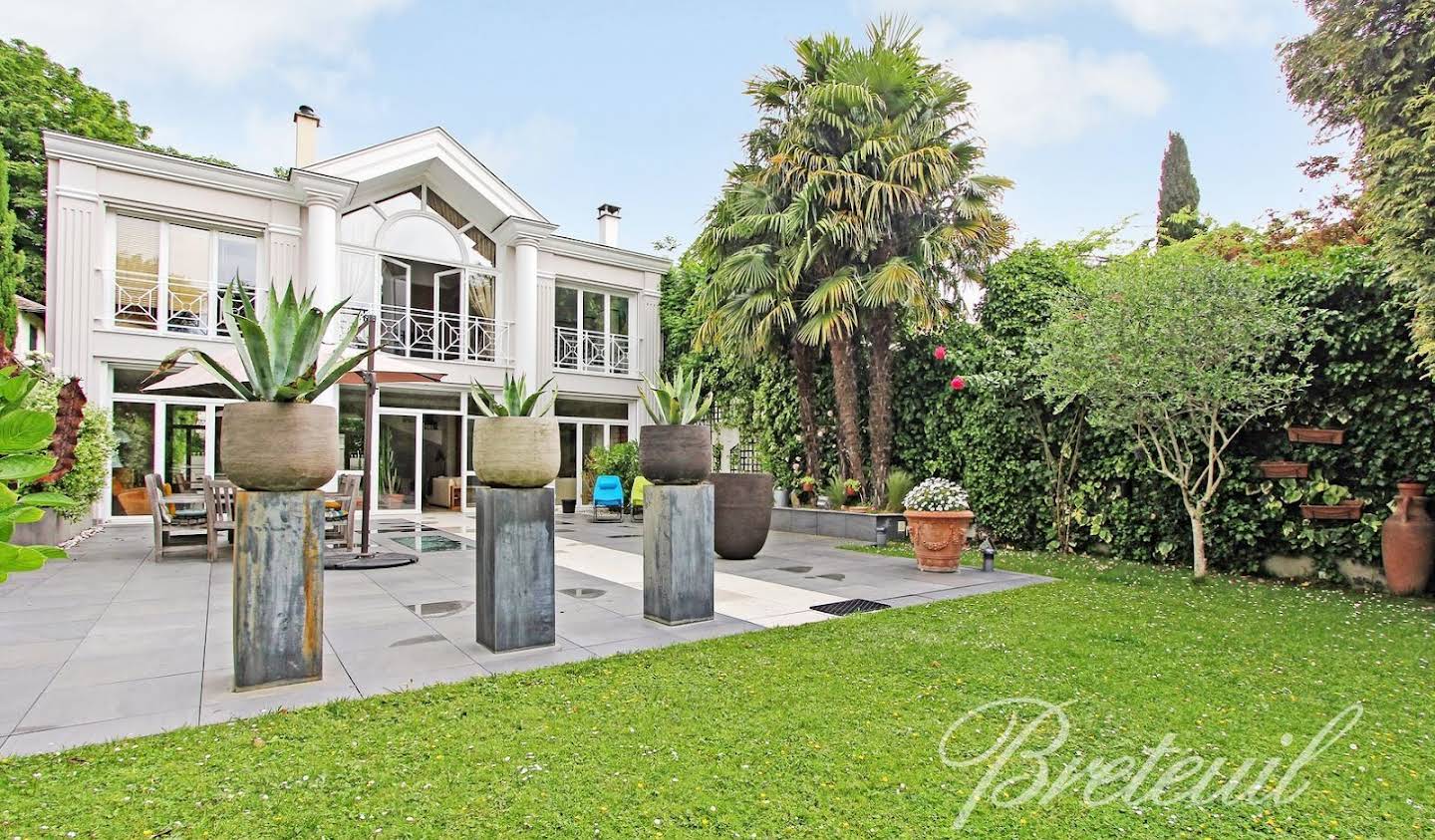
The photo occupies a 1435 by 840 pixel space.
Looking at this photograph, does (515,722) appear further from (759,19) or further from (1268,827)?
(759,19)

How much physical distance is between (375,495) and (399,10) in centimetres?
836

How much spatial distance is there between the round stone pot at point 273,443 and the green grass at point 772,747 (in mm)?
1112

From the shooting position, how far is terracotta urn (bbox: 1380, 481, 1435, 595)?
6.02 meters

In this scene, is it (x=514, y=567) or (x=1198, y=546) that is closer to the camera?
(x=514, y=567)

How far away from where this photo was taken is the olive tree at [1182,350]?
6.23 metres

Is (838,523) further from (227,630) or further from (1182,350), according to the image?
(227,630)

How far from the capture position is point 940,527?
285 inches

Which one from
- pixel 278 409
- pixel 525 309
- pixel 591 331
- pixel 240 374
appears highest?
pixel 525 309

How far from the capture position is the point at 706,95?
44.0 feet

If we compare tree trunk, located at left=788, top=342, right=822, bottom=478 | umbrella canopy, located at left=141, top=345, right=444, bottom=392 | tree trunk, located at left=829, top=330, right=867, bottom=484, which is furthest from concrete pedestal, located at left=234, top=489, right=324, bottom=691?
tree trunk, located at left=788, top=342, right=822, bottom=478

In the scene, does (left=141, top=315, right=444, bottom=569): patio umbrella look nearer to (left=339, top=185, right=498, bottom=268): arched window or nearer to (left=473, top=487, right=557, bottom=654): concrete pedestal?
(left=473, top=487, right=557, bottom=654): concrete pedestal

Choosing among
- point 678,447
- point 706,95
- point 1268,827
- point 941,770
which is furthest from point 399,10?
point 1268,827

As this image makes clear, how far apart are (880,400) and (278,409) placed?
328 inches

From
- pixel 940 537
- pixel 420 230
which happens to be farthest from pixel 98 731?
pixel 420 230
